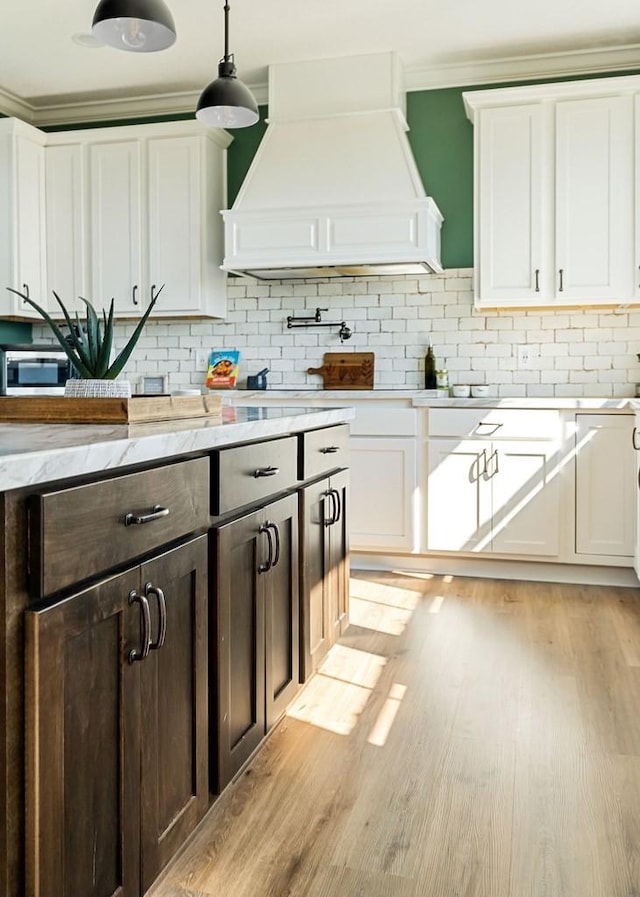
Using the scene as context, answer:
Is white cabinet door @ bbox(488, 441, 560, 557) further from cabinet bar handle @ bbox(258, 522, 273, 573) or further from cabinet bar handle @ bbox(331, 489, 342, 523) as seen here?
cabinet bar handle @ bbox(258, 522, 273, 573)

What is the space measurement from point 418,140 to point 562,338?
1451 millimetres

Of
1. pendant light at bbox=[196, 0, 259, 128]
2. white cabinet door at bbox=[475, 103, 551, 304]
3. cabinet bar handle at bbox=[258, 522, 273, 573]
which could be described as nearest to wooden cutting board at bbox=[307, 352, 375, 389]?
white cabinet door at bbox=[475, 103, 551, 304]

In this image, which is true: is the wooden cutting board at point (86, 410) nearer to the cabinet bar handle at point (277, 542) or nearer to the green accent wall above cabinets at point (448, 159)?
the cabinet bar handle at point (277, 542)

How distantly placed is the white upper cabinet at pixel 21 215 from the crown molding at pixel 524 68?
233cm

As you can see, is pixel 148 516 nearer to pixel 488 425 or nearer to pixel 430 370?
pixel 488 425

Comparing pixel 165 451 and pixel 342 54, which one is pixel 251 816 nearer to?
pixel 165 451

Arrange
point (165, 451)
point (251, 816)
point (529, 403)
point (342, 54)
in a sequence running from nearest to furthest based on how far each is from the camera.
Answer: point (165, 451) → point (251, 816) → point (529, 403) → point (342, 54)

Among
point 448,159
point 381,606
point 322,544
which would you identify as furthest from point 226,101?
point 381,606

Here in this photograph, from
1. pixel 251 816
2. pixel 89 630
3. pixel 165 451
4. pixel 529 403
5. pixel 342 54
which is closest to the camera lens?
pixel 89 630

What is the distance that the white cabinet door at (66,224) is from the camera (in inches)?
199

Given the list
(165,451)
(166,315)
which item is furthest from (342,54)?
(165,451)

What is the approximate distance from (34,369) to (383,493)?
2.05 meters

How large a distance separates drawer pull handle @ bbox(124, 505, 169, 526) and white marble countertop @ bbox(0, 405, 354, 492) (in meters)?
0.09

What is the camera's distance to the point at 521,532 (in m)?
4.21
